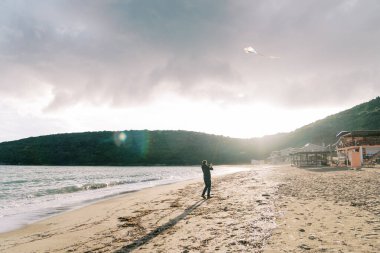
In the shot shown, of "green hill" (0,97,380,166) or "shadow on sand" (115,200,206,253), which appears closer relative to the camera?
"shadow on sand" (115,200,206,253)

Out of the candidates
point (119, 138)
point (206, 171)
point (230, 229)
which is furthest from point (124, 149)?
point (230, 229)

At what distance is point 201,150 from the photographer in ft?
514

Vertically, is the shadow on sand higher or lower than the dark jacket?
lower

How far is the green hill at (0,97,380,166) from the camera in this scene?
453 ft

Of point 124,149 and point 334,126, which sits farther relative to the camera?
point 124,149

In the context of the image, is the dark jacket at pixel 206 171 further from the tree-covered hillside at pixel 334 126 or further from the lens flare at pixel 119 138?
the lens flare at pixel 119 138

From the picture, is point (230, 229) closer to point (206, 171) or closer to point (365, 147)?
point (206, 171)

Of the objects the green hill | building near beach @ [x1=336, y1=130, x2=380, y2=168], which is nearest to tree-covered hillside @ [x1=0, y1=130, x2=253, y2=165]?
the green hill

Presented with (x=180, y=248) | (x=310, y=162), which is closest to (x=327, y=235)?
(x=180, y=248)

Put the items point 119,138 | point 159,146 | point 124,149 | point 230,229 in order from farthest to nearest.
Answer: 1. point 119,138
2. point 159,146
3. point 124,149
4. point 230,229

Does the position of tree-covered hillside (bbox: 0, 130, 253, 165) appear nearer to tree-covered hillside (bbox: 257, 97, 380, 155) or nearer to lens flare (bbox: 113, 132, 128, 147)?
lens flare (bbox: 113, 132, 128, 147)

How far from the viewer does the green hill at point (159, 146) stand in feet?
453

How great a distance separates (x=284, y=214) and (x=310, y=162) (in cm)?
3771

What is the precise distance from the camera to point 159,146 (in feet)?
542
